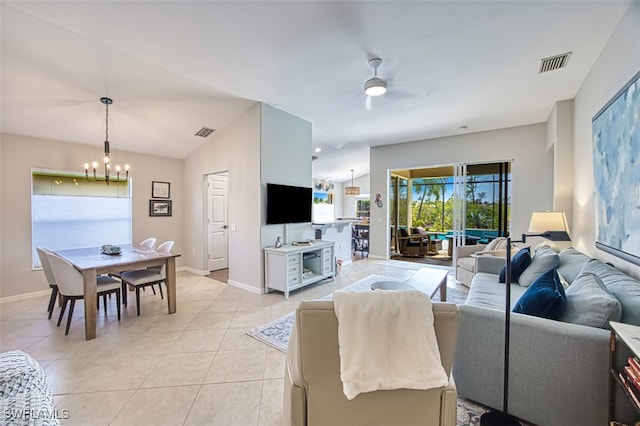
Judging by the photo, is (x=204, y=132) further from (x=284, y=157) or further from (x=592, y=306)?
(x=592, y=306)

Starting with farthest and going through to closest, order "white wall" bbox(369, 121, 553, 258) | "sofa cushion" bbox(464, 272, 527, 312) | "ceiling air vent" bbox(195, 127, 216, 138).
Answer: "white wall" bbox(369, 121, 553, 258) → "ceiling air vent" bbox(195, 127, 216, 138) → "sofa cushion" bbox(464, 272, 527, 312)

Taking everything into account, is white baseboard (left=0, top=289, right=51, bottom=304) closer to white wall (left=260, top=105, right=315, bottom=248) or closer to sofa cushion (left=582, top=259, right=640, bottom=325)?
white wall (left=260, top=105, right=315, bottom=248)

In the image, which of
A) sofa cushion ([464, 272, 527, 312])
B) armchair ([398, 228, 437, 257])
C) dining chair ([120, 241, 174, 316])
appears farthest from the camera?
armchair ([398, 228, 437, 257])

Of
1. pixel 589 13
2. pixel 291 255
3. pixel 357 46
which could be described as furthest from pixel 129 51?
pixel 589 13

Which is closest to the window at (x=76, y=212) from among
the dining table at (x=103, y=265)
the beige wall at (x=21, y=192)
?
the beige wall at (x=21, y=192)

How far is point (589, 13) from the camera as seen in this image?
228 cm

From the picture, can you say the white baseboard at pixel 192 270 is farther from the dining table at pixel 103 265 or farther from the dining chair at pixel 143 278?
the dining chair at pixel 143 278

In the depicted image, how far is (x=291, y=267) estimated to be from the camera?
13.7ft

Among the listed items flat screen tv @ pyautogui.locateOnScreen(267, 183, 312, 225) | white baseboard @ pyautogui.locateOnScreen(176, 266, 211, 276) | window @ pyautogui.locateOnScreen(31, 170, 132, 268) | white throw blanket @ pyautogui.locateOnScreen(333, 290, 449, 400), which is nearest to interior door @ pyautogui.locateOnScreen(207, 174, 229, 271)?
white baseboard @ pyautogui.locateOnScreen(176, 266, 211, 276)

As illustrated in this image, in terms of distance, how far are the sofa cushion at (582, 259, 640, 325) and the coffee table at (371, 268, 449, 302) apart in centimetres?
137

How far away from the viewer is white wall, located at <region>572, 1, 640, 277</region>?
2.14 metres

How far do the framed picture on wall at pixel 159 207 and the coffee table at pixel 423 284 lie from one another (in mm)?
4884

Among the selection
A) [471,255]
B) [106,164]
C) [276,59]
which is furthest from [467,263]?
[106,164]

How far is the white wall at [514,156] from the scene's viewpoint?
5073 millimetres
